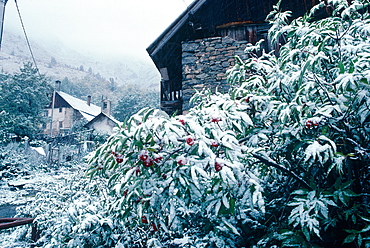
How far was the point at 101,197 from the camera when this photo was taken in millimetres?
3318

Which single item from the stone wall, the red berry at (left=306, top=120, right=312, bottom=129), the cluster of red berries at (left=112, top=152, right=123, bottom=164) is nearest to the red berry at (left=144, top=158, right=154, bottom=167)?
the cluster of red berries at (left=112, top=152, right=123, bottom=164)

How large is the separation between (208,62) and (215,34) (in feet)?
2.90

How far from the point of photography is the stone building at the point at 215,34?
6.52 m

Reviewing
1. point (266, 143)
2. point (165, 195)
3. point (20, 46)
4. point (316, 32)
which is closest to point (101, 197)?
point (165, 195)

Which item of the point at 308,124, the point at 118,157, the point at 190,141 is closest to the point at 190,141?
the point at 190,141

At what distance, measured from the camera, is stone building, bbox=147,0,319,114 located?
21.4 feet

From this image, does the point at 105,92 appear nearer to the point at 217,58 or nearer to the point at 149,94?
the point at 149,94

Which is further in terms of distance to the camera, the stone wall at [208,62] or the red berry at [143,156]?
the stone wall at [208,62]

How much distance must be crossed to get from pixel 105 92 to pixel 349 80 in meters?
83.8

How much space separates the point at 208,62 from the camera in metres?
6.66

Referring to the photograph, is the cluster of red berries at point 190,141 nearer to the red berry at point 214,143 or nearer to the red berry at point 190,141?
the red berry at point 190,141

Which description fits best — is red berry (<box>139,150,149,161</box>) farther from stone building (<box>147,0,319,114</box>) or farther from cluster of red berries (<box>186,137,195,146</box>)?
stone building (<box>147,0,319,114</box>)

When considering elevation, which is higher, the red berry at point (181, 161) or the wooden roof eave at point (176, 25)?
the wooden roof eave at point (176, 25)

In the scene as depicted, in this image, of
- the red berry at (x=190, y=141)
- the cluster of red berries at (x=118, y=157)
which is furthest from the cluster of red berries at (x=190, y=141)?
the cluster of red berries at (x=118, y=157)
